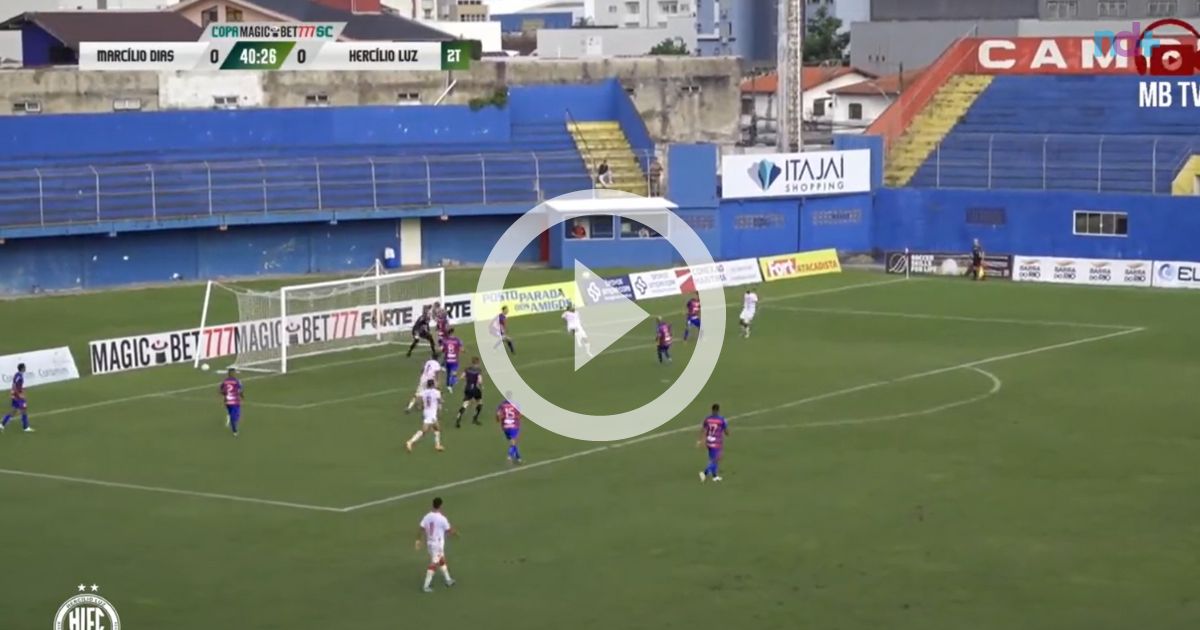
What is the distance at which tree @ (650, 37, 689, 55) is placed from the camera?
141 m

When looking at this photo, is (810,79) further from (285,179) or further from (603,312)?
→ (603,312)

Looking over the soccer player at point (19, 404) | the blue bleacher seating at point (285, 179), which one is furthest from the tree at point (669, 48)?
the soccer player at point (19, 404)

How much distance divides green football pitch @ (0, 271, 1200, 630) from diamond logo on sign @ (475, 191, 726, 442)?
736mm

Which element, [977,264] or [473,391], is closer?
[473,391]

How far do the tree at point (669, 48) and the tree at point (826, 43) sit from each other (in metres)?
9.82

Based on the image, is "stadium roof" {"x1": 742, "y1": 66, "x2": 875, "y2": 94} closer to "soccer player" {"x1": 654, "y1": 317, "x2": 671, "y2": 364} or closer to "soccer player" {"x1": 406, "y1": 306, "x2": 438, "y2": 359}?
"soccer player" {"x1": 406, "y1": 306, "x2": 438, "y2": 359}

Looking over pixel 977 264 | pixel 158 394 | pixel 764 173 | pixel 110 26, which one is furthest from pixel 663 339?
pixel 110 26

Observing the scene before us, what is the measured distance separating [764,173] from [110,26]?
108ft

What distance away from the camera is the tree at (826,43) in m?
142

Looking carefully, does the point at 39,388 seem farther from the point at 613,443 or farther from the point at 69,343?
the point at 613,443

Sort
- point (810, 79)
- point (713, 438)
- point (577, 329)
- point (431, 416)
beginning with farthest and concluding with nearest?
point (810, 79) < point (577, 329) < point (431, 416) < point (713, 438)

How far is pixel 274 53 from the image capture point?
79.4 metres

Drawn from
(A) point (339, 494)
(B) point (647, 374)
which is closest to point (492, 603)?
(A) point (339, 494)

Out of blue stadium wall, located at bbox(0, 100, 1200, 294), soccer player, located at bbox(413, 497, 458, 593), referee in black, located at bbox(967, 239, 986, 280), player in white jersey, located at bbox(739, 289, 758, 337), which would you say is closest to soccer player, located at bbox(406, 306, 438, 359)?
player in white jersey, located at bbox(739, 289, 758, 337)
